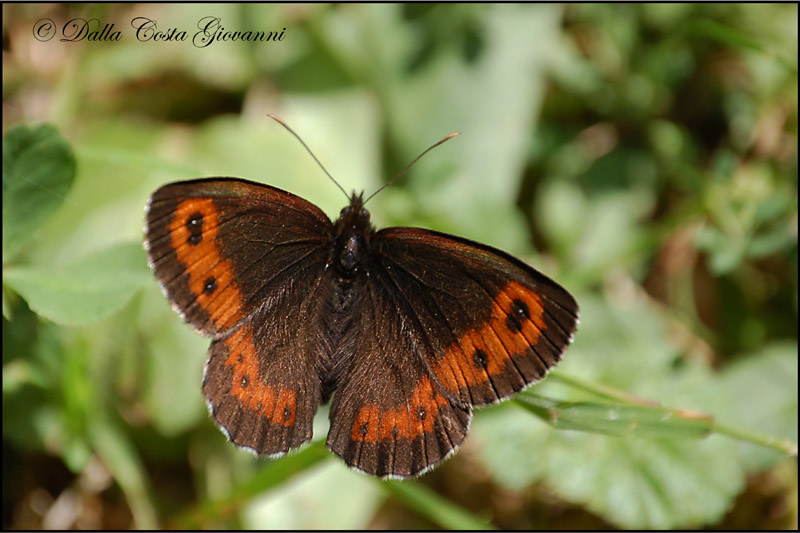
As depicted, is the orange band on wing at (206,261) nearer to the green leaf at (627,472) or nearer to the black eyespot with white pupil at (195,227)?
the black eyespot with white pupil at (195,227)

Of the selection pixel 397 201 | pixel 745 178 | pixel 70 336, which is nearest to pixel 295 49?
pixel 397 201

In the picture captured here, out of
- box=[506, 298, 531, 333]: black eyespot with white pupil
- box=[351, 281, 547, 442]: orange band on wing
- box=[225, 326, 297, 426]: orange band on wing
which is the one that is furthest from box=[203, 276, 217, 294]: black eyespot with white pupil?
box=[506, 298, 531, 333]: black eyespot with white pupil

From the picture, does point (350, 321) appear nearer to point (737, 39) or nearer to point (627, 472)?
point (627, 472)

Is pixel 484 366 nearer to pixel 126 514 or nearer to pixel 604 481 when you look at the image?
pixel 604 481

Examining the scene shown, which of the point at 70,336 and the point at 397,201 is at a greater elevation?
the point at 397,201

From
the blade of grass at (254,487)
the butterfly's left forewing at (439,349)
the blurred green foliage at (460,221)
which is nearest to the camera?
the butterfly's left forewing at (439,349)

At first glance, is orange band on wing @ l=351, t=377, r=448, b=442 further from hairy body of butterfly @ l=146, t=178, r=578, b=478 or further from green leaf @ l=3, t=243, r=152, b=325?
green leaf @ l=3, t=243, r=152, b=325

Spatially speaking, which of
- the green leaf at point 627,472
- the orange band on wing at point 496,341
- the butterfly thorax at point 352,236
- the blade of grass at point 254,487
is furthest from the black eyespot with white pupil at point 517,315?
the green leaf at point 627,472
